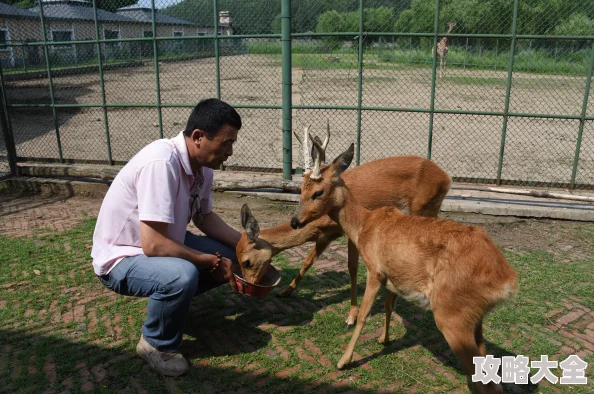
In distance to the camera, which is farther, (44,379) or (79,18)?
(79,18)

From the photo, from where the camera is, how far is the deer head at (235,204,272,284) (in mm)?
4500

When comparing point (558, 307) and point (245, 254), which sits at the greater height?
point (245, 254)

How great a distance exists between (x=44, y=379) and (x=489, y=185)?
21.0 feet

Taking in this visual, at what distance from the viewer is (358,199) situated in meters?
5.29

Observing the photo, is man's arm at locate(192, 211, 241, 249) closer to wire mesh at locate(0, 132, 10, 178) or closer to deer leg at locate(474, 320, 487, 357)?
deer leg at locate(474, 320, 487, 357)

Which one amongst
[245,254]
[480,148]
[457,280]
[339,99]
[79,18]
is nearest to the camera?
[457,280]

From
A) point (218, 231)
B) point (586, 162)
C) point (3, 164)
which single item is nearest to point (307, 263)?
point (218, 231)

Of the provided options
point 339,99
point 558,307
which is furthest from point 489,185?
point 339,99

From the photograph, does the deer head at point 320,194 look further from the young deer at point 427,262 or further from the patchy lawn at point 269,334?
the patchy lawn at point 269,334

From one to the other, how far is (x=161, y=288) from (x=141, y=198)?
66 cm

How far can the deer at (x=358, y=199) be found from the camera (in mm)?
4551

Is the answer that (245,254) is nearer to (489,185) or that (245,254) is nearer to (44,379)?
(44,379)

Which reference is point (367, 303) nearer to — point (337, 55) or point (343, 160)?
point (343, 160)

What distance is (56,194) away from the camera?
852cm
